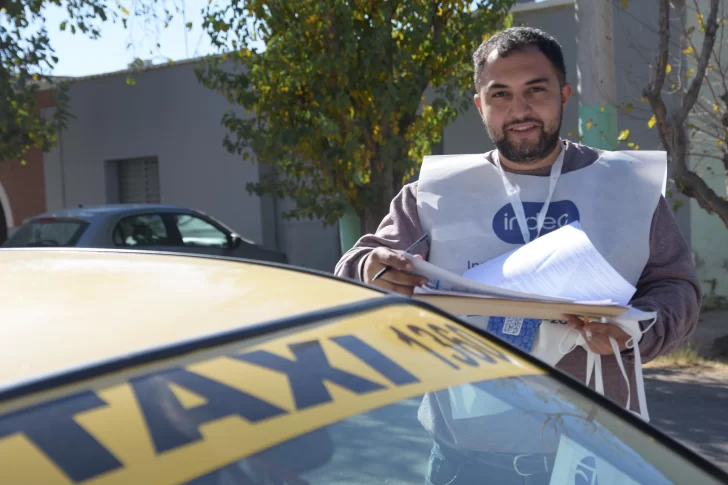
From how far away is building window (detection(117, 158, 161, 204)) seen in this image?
15.6 m

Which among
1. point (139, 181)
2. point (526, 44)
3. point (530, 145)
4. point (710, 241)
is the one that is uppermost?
point (526, 44)

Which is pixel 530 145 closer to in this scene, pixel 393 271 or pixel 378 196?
pixel 393 271

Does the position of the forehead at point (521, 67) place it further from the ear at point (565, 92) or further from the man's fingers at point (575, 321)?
the man's fingers at point (575, 321)

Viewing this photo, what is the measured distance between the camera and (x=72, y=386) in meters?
0.94

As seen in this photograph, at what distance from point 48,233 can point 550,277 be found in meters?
7.86

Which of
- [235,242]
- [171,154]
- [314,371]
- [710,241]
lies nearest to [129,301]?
[314,371]

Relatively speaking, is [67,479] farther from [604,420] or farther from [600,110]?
[600,110]

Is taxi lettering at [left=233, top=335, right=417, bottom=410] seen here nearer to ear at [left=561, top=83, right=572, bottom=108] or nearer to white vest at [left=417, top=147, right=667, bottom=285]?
white vest at [left=417, top=147, right=667, bottom=285]

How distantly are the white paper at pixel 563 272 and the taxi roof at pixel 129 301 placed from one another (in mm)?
543

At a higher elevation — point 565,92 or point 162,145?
point 565,92

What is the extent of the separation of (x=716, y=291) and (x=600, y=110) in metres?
5.58

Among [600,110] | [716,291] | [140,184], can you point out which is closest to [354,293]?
[600,110]

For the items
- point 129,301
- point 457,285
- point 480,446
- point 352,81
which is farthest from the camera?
point 352,81

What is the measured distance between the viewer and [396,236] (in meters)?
2.22
